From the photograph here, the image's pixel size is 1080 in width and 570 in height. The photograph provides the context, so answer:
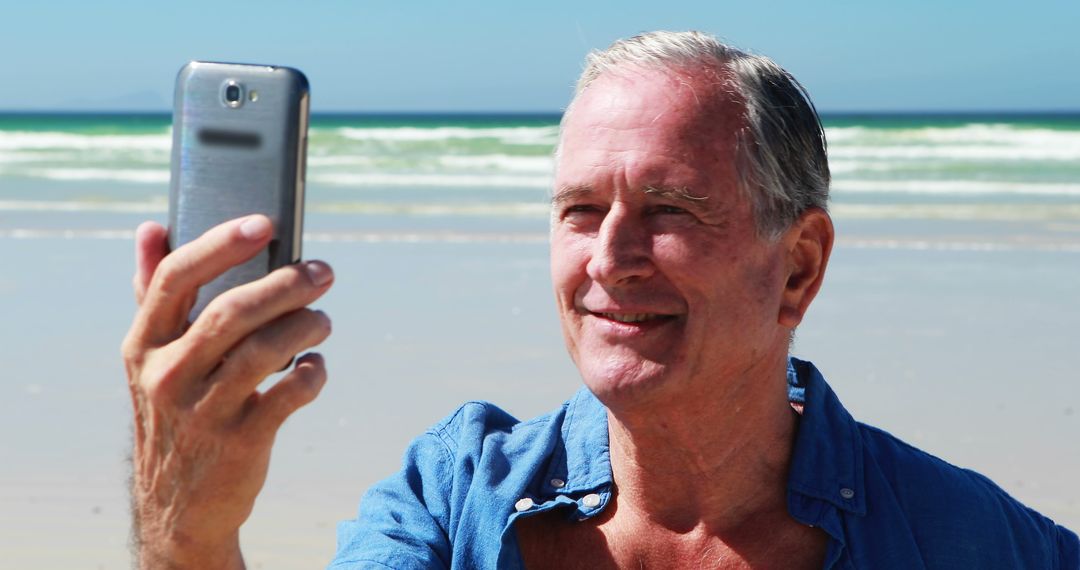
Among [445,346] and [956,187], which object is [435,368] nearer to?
[445,346]

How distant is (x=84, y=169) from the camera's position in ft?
68.2

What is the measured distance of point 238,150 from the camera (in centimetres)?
142

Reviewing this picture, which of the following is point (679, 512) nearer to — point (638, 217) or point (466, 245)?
point (638, 217)

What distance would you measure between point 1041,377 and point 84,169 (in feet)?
57.2

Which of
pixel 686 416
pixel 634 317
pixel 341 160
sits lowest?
pixel 341 160

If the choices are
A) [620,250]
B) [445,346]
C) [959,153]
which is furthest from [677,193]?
[959,153]

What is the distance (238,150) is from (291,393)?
0.95ft

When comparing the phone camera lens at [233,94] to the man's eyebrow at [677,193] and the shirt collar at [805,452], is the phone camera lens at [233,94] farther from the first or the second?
the shirt collar at [805,452]

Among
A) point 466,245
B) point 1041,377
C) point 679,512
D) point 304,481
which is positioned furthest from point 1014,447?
point 466,245

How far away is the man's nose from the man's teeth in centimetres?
5

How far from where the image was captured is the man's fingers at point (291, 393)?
131cm

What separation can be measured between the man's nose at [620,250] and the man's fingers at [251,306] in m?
0.82

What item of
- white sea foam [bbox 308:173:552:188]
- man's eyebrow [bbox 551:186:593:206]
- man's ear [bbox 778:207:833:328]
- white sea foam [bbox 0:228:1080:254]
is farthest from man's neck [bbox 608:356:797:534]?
white sea foam [bbox 308:173:552:188]

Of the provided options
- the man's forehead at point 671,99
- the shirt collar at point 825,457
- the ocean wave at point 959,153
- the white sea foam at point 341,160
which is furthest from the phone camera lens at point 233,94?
the ocean wave at point 959,153
